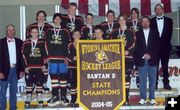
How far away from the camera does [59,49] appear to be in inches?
299

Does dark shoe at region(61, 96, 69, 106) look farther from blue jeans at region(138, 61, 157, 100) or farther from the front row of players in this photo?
blue jeans at region(138, 61, 157, 100)

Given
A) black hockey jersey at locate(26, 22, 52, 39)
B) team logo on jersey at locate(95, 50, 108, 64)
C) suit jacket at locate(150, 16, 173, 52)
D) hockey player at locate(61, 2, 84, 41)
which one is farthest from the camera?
suit jacket at locate(150, 16, 173, 52)

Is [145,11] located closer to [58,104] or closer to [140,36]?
[140,36]

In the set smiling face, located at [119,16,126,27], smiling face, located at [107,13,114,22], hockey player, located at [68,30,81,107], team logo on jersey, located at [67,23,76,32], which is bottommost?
hockey player, located at [68,30,81,107]

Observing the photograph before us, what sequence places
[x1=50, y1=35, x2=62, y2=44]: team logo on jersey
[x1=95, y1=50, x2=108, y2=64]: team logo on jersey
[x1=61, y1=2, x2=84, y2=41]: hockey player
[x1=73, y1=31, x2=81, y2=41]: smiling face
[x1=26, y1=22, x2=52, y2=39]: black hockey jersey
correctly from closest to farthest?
1. [x1=95, y1=50, x2=108, y2=64]: team logo on jersey
2. [x1=50, y1=35, x2=62, y2=44]: team logo on jersey
3. [x1=73, y1=31, x2=81, y2=41]: smiling face
4. [x1=26, y1=22, x2=52, y2=39]: black hockey jersey
5. [x1=61, y1=2, x2=84, y2=41]: hockey player

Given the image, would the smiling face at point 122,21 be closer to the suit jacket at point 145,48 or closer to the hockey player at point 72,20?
the suit jacket at point 145,48

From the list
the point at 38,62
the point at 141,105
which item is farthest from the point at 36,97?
the point at 141,105

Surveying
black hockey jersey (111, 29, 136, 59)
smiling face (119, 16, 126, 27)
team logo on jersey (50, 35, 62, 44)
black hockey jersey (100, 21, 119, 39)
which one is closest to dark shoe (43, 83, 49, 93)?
team logo on jersey (50, 35, 62, 44)

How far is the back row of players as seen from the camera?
7578 millimetres

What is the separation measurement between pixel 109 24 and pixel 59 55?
113 centimetres

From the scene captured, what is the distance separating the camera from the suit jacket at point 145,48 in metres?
7.63

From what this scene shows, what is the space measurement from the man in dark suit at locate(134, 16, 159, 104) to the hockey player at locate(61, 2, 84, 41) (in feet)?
3.73

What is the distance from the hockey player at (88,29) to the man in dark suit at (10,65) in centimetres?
121

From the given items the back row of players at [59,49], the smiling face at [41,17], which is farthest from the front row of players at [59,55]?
the smiling face at [41,17]
